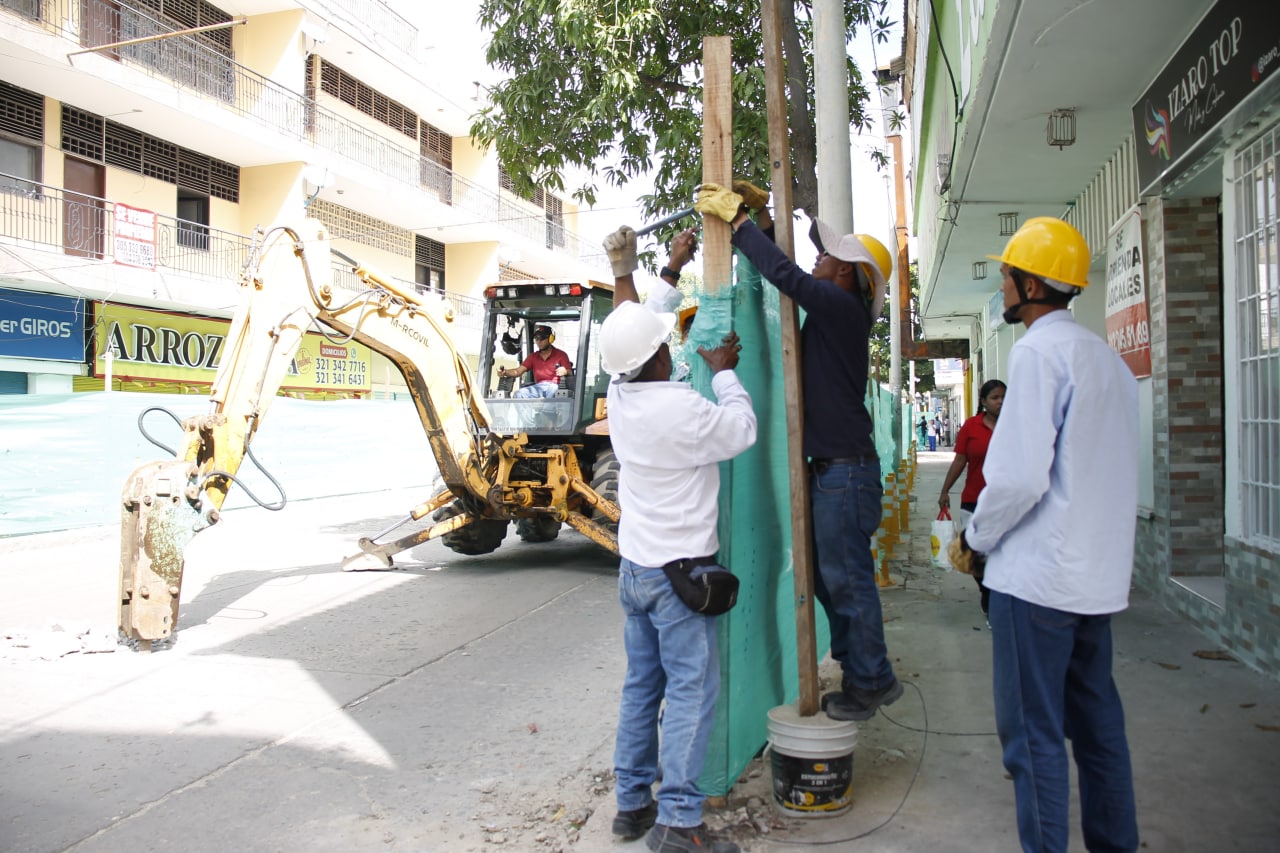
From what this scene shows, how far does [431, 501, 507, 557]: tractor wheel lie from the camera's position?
33.0 ft

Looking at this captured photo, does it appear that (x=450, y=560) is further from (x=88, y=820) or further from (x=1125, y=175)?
(x=1125, y=175)

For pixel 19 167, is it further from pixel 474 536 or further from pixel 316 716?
pixel 316 716

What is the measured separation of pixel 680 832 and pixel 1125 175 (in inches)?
270

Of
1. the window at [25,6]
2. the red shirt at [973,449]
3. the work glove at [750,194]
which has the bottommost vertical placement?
the red shirt at [973,449]

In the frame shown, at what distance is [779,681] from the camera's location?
13.5 feet

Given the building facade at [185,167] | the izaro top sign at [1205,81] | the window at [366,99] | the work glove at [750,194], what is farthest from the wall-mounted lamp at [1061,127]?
the window at [366,99]

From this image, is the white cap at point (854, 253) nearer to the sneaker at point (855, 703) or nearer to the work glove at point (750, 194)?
the work glove at point (750, 194)

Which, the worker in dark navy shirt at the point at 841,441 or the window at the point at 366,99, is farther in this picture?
the window at the point at 366,99

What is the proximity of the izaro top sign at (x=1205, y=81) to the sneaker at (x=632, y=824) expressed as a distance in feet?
14.3

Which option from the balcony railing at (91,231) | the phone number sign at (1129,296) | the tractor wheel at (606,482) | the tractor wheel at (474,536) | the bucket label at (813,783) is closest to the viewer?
the bucket label at (813,783)

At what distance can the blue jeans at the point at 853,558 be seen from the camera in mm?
3441

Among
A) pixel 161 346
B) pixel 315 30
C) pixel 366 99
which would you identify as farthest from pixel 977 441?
pixel 366 99

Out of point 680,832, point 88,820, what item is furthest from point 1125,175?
point 88,820

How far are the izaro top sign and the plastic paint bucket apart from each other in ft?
12.2
